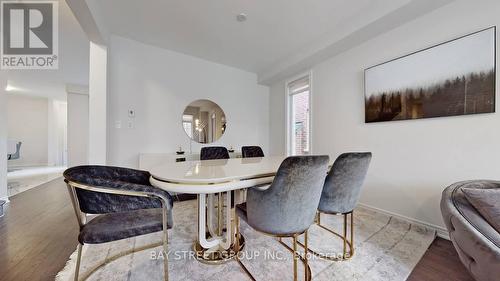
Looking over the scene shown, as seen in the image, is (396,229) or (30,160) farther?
(30,160)

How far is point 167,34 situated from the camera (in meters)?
2.88

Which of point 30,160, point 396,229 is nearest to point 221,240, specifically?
point 396,229

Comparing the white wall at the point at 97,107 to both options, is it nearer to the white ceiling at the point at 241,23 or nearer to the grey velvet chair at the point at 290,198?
the white ceiling at the point at 241,23

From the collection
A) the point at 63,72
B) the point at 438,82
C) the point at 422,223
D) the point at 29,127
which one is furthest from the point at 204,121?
the point at 29,127

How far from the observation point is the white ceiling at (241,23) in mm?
2203

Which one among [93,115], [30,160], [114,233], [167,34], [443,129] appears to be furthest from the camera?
[30,160]

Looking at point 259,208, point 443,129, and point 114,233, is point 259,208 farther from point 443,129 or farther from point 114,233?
point 443,129

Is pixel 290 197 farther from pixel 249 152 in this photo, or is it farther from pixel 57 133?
pixel 57 133

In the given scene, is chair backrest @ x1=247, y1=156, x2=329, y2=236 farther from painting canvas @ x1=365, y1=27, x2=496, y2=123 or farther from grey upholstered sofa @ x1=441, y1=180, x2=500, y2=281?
painting canvas @ x1=365, y1=27, x2=496, y2=123

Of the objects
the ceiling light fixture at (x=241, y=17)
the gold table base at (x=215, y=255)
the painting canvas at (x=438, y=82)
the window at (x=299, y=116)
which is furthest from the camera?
the window at (x=299, y=116)

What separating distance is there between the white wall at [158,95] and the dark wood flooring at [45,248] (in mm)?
983

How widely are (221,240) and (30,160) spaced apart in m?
9.04

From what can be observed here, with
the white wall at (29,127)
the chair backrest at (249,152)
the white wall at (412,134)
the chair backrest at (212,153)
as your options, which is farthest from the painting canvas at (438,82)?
the white wall at (29,127)

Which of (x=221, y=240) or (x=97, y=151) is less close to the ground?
(x=97, y=151)
